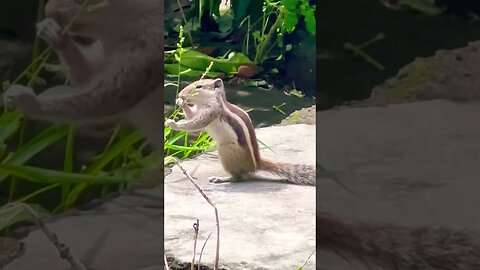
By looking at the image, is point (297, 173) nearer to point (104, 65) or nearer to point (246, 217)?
point (246, 217)

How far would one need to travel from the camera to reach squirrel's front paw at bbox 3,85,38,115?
4.12 ft

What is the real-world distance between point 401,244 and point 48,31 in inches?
26.8

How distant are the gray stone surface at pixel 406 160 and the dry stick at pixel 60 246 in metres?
0.44

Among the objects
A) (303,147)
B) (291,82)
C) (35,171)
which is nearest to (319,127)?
(35,171)

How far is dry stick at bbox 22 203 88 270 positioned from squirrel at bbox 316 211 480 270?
41 cm

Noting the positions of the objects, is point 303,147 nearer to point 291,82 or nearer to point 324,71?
point 291,82

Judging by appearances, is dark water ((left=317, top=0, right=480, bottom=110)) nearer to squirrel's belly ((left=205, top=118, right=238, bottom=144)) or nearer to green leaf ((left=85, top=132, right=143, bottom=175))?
green leaf ((left=85, top=132, right=143, bottom=175))

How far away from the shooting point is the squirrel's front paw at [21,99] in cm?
126

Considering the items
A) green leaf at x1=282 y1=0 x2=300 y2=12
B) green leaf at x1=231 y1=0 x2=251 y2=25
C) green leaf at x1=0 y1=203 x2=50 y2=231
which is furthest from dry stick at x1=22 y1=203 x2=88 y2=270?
green leaf at x1=231 y1=0 x2=251 y2=25

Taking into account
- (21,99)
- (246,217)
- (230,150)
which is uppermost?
(21,99)

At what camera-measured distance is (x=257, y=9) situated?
5.73m

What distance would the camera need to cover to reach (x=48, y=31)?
1259mm

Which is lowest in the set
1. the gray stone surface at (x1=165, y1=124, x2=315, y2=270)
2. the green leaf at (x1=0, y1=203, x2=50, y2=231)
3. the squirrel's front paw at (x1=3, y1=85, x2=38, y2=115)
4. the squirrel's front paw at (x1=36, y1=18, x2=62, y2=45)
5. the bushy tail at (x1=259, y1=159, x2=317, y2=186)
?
the gray stone surface at (x1=165, y1=124, x2=315, y2=270)

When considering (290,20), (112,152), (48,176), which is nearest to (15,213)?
(48,176)
